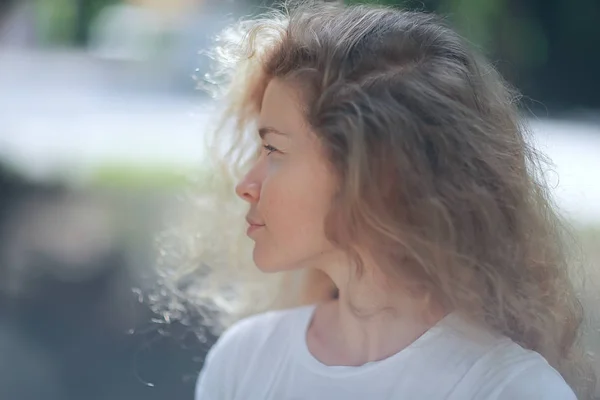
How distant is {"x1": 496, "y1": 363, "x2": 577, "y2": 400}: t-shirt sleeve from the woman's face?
27 cm

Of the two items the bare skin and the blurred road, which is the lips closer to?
the bare skin

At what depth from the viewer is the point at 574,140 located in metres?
1.60

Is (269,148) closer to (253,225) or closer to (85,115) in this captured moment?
(253,225)

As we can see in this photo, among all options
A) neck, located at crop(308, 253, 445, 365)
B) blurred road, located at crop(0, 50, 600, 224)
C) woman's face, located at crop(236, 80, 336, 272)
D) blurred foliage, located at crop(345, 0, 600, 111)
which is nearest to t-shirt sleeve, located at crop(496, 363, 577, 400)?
neck, located at crop(308, 253, 445, 365)

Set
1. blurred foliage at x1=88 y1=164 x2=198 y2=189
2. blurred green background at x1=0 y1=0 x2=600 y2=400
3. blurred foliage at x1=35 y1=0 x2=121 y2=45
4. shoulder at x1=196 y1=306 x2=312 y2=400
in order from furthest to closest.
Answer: blurred foliage at x1=88 y1=164 x2=198 y2=189
blurred foliage at x1=35 y1=0 x2=121 y2=45
blurred green background at x1=0 y1=0 x2=600 y2=400
shoulder at x1=196 y1=306 x2=312 y2=400

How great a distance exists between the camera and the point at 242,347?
3.60ft

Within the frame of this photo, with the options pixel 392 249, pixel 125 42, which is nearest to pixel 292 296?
pixel 392 249

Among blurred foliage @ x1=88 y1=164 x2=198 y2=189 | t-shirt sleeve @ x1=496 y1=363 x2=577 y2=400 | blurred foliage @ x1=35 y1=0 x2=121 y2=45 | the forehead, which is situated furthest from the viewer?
blurred foliage @ x1=88 y1=164 x2=198 y2=189

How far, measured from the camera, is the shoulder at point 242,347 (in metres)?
1.08

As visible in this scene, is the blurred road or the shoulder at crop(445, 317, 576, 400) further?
the blurred road

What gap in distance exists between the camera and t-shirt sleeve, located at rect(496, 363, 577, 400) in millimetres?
862

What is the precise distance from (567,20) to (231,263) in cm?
90

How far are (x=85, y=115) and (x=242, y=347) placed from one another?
1281 millimetres

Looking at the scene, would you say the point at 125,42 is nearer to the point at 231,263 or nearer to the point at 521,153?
the point at 231,263
